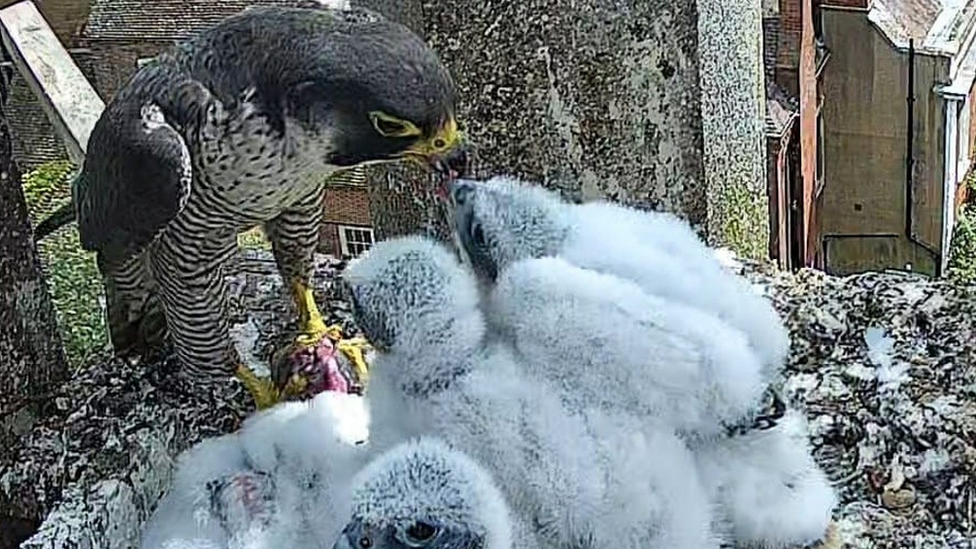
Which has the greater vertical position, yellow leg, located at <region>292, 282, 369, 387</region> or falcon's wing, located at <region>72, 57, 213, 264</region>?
falcon's wing, located at <region>72, 57, 213, 264</region>

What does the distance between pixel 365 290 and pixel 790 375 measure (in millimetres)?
Result: 618

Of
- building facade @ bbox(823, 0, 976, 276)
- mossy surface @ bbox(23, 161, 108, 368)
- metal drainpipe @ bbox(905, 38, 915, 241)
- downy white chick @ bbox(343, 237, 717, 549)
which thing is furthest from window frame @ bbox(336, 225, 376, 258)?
metal drainpipe @ bbox(905, 38, 915, 241)

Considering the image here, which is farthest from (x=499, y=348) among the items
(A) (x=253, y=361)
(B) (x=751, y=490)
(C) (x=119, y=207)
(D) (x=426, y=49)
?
(A) (x=253, y=361)

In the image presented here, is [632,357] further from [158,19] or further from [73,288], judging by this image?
[158,19]

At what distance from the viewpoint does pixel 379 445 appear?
3.70 feet

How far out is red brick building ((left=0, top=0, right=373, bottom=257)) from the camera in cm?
351

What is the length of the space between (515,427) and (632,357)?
0.10 metres

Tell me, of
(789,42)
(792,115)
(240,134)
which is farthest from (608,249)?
(789,42)

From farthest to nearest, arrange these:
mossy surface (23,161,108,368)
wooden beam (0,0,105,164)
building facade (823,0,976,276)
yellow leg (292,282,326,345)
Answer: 1. building facade (823,0,976,276)
2. mossy surface (23,161,108,368)
3. wooden beam (0,0,105,164)
4. yellow leg (292,282,326,345)

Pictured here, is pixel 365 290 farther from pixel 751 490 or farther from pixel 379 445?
pixel 751 490

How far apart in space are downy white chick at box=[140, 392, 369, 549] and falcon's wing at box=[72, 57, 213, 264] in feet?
0.88

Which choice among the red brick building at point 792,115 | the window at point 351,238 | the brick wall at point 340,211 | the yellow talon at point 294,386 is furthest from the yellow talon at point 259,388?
the red brick building at point 792,115

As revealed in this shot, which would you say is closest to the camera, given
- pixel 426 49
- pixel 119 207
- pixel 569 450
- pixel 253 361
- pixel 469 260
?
pixel 569 450

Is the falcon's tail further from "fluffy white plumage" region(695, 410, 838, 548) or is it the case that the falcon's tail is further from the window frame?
the window frame
